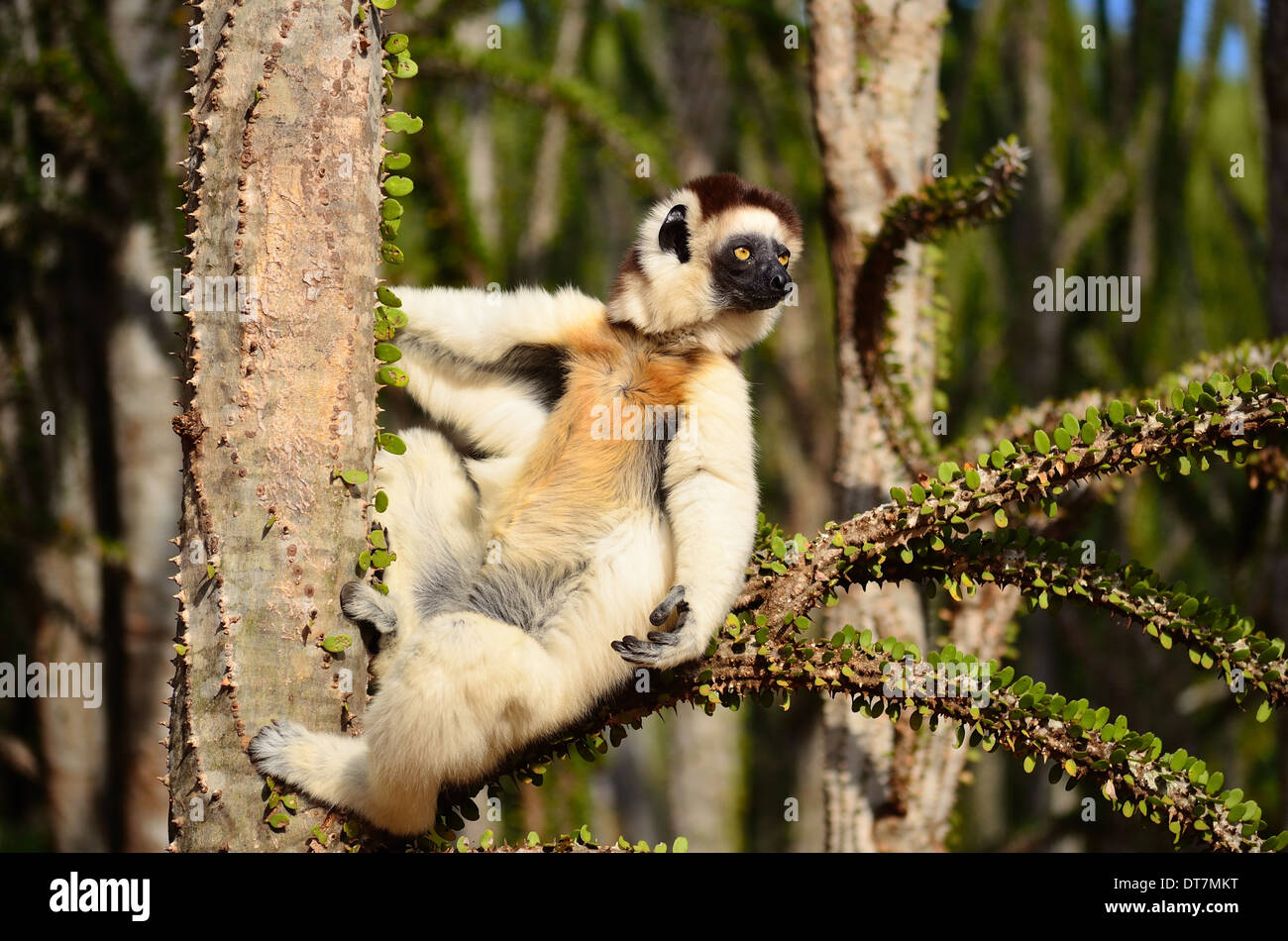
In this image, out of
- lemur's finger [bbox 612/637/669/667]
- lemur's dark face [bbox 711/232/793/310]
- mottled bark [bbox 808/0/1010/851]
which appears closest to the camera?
lemur's finger [bbox 612/637/669/667]

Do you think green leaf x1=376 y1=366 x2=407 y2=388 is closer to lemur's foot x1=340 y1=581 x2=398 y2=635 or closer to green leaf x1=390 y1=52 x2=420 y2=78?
lemur's foot x1=340 y1=581 x2=398 y2=635

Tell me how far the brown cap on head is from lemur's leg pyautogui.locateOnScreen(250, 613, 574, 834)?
1.94m

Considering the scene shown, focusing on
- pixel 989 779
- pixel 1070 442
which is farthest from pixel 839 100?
pixel 989 779

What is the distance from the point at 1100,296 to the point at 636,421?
6.39 m

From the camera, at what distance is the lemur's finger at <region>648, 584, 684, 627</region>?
3059 mm

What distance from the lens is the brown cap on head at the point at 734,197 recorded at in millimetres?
4164

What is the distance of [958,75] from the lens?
8641mm

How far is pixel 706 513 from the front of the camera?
3.31 meters

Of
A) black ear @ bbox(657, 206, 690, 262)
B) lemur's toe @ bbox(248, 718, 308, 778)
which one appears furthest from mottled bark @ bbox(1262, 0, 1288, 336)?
lemur's toe @ bbox(248, 718, 308, 778)

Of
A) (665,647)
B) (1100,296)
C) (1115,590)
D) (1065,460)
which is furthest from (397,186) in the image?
(1100,296)

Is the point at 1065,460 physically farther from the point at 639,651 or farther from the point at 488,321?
the point at 488,321

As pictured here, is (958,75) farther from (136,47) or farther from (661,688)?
(661,688)

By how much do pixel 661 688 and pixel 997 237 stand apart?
9.62 metres
